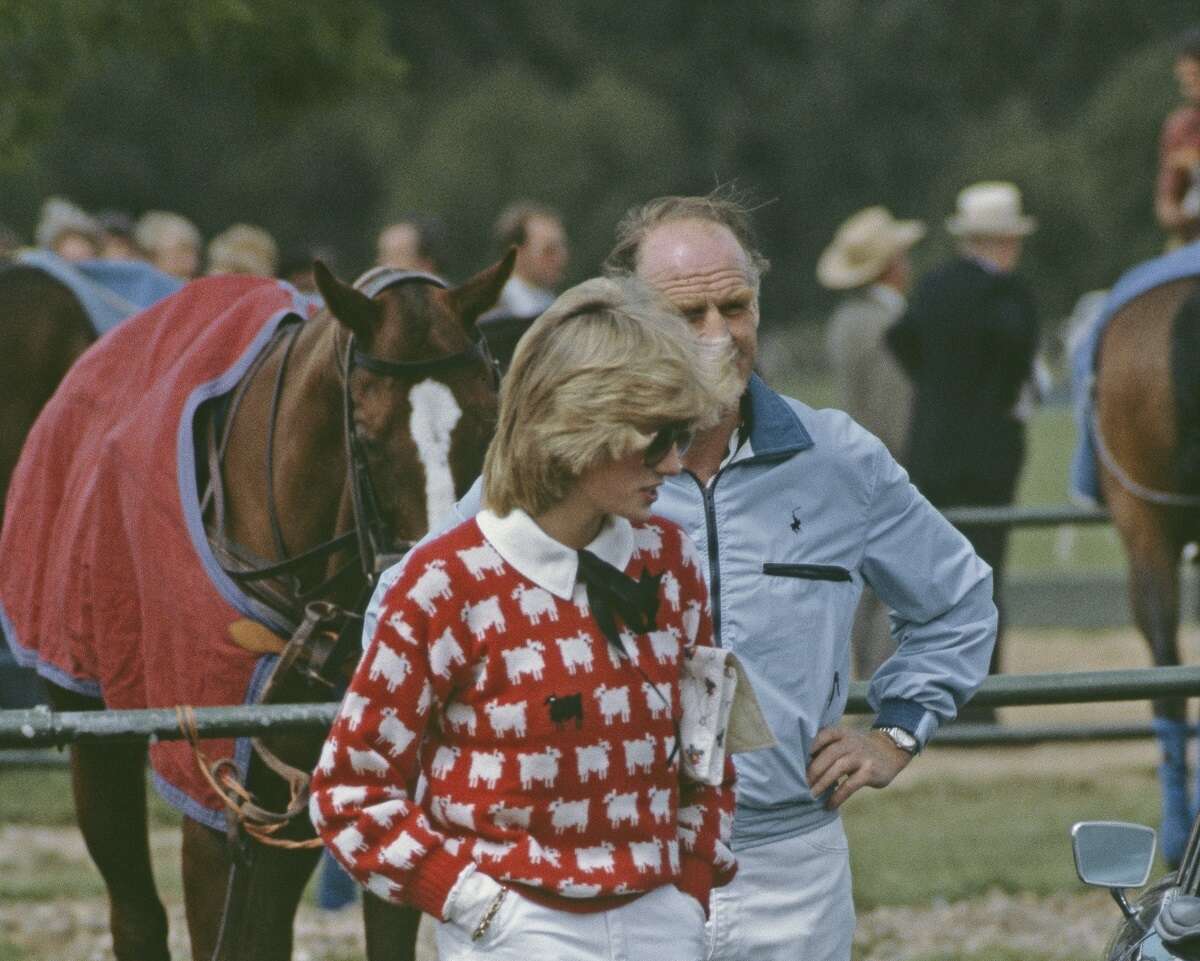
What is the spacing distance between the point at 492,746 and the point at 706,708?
30 centimetres

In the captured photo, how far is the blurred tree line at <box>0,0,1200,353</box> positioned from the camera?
194 feet

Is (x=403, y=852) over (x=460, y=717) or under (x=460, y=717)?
under

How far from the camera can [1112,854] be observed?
3230 millimetres

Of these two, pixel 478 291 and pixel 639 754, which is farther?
pixel 478 291

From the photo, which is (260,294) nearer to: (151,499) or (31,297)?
(151,499)

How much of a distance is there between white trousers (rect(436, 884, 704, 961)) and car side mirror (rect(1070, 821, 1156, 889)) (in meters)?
0.67

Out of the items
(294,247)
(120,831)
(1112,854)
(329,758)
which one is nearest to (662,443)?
(329,758)

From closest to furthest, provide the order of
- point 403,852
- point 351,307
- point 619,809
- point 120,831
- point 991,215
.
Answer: point 403,852 → point 619,809 → point 351,307 → point 120,831 → point 991,215

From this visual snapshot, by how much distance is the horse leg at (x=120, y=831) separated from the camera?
527cm

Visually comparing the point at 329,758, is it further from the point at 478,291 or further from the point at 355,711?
the point at 478,291

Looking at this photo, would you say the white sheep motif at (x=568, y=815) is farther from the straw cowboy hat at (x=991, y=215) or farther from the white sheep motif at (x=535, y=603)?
the straw cowboy hat at (x=991, y=215)

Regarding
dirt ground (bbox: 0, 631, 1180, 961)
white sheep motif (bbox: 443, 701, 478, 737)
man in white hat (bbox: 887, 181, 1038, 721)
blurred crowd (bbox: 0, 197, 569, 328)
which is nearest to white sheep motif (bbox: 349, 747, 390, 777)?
white sheep motif (bbox: 443, 701, 478, 737)

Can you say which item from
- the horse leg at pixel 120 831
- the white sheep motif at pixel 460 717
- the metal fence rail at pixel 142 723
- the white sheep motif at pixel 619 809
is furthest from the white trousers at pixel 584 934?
the horse leg at pixel 120 831

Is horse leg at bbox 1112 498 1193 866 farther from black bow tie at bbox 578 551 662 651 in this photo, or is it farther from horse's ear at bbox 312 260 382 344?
black bow tie at bbox 578 551 662 651
